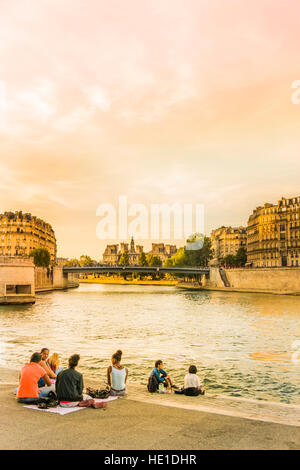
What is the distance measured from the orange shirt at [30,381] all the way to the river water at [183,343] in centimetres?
314

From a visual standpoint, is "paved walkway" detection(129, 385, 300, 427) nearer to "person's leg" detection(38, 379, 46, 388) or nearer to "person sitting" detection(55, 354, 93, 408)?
"person sitting" detection(55, 354, 93, 408)

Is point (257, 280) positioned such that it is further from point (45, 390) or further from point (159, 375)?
point (45, 390)

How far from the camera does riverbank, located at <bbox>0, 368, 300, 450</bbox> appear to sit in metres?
7.11

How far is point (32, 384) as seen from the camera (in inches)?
390

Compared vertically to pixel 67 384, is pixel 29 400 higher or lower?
lower

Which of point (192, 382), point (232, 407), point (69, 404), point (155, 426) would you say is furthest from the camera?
point (192, 382)

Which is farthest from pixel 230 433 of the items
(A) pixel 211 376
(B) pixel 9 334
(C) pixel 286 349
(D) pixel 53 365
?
(B) pixel 9 334

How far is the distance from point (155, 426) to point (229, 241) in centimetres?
16224

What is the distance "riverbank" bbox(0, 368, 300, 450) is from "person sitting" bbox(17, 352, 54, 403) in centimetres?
26

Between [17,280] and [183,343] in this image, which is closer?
[183,343]

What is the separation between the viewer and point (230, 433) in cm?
765

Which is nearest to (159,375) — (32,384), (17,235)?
(32,384)

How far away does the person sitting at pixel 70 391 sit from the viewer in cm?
945
